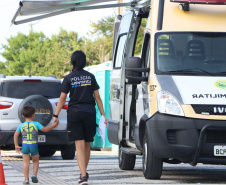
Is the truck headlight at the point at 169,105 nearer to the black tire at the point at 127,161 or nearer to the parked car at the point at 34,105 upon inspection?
the black tire at the point at 127,161

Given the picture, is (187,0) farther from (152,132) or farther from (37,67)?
(37,67)

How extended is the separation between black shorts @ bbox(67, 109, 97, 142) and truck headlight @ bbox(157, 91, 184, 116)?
988mm

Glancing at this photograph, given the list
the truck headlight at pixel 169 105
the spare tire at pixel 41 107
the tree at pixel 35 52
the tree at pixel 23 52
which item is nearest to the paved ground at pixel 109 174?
the spare tire at pixel 41 107

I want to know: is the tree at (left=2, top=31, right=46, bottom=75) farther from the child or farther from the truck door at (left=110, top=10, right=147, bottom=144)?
the child

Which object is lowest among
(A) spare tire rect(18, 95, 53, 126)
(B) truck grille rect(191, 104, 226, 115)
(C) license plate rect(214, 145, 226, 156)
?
(C) license plate rect(214, 145, 226, 156)

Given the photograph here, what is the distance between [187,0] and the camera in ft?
31.9

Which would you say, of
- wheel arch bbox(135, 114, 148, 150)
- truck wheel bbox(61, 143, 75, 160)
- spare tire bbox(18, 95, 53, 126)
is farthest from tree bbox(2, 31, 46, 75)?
wheel arch bbox(135, 114, 148, 150)

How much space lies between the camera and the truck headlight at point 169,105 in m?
9.03

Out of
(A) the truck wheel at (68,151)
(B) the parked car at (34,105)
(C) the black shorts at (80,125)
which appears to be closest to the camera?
(C) the black shorts at (80,125)

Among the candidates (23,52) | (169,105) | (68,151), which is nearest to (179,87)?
(169,105)

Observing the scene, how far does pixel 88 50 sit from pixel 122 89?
149 ft

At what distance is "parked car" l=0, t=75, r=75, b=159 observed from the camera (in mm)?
13609

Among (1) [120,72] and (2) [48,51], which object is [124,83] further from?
(2) [48,51]

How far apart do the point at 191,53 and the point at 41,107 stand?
4.69m
